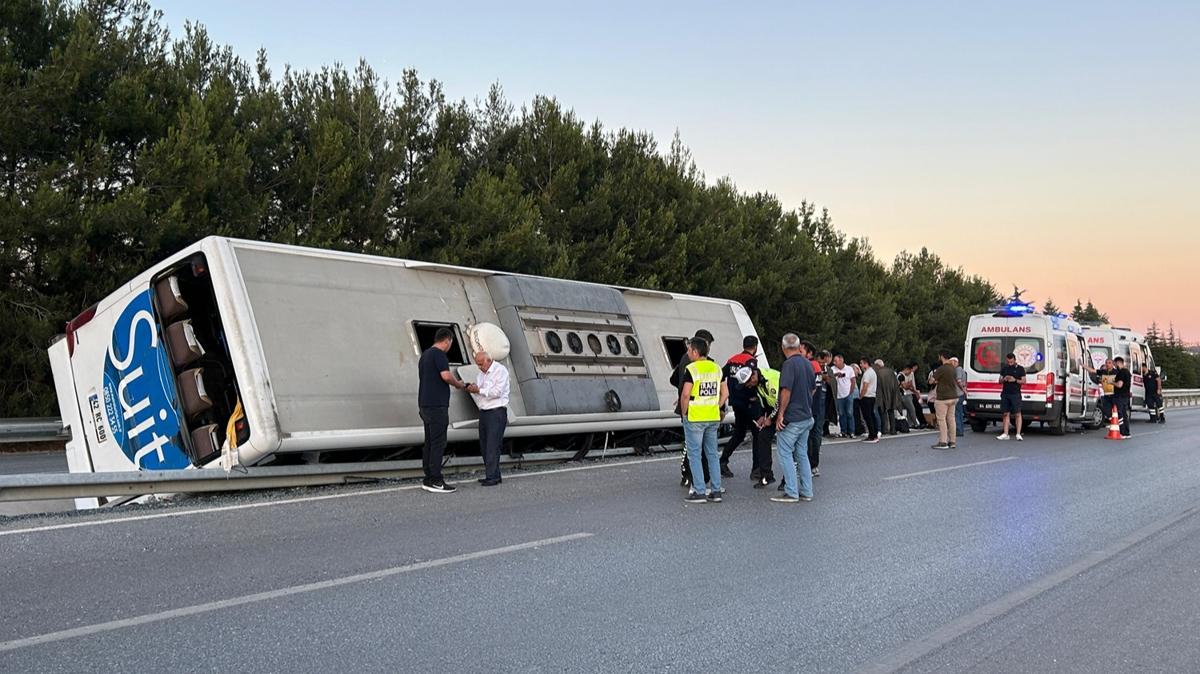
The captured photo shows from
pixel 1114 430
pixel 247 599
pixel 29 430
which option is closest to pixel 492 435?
pixel 247 599

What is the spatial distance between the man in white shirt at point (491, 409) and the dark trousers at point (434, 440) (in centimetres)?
59

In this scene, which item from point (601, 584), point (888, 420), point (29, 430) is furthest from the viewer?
point (888, 420)

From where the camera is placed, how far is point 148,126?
19.2 meters

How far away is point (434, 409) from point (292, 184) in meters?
14.4

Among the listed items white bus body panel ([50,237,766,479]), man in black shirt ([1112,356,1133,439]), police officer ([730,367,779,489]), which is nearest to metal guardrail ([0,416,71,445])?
white bus body panel ([50,237,766,479])

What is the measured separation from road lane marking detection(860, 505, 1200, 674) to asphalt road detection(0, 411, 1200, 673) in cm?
2

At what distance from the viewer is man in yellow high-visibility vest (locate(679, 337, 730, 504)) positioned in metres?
8.96

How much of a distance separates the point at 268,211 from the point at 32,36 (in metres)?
5.84

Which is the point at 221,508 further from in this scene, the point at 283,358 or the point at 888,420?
the point at 888,420

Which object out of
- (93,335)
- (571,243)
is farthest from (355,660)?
(571,243)

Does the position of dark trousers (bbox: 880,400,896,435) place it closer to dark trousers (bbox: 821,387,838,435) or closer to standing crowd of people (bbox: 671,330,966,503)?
dark trousers (bbox: 821,387,838,435)

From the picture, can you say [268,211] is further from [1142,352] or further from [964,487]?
[1142,352]

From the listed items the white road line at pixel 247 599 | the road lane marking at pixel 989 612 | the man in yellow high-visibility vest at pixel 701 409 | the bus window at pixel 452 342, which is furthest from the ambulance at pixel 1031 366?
the white road line at pixel 247 599

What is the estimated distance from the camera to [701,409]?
8953 millimetres
